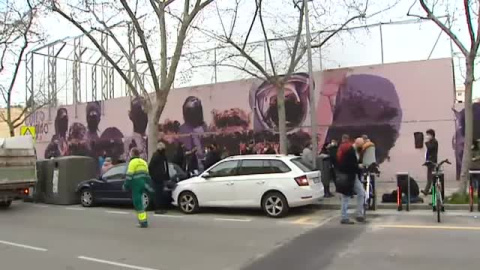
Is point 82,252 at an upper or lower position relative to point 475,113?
lower

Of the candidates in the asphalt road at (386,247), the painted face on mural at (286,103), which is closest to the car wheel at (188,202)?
the asphalt road at (386,247)

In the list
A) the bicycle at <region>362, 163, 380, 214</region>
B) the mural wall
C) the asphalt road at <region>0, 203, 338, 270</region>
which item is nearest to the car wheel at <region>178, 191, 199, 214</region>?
the asphalt road at <region>0, 203, 338, 270</region>

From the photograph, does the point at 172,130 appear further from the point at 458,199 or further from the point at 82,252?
the point at 82,252

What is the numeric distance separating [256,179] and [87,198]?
6.08m

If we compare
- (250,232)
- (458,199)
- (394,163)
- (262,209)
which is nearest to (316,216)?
(262,209)

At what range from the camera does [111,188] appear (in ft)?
49.9

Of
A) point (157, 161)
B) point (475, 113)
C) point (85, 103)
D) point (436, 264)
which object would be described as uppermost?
point (85, 103)

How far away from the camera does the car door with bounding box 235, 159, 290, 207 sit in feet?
40.8

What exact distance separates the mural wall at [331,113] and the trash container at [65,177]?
7.18m

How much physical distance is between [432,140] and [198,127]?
11.5m

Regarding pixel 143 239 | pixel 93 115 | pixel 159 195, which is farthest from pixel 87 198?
pixel 93 115

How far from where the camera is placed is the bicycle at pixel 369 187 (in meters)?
12.2

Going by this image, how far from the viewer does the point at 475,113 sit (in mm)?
17750

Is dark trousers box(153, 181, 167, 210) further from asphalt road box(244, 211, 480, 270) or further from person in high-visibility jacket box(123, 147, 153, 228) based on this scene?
asphalt road box(244, 211, 480, 270)
